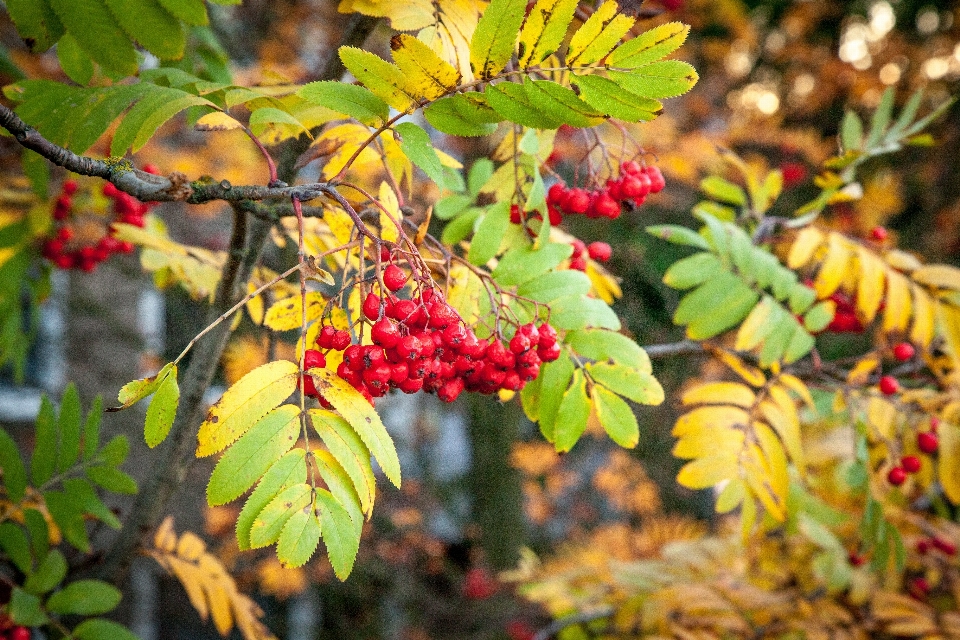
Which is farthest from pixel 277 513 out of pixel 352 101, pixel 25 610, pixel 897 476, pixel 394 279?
pixel 897 476

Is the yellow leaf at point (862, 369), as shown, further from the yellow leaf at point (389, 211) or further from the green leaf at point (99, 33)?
the green leaf at point (99, 33)

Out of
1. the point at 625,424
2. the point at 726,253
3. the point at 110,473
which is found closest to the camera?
the point at 625,424

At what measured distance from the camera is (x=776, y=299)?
2.00 metres

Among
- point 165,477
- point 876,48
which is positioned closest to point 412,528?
point 165,477

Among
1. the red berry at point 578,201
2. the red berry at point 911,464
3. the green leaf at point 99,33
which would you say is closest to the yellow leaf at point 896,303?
the red berry at point 911,464

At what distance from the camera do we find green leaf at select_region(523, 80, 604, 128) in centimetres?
95

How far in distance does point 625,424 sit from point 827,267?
3.80 feet

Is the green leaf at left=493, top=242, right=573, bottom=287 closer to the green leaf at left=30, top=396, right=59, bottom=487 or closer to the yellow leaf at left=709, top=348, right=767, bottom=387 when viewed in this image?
the yellow leaf at left=709, top=348, right=767, bottom=387

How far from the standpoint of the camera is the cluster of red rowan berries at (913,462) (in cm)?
204

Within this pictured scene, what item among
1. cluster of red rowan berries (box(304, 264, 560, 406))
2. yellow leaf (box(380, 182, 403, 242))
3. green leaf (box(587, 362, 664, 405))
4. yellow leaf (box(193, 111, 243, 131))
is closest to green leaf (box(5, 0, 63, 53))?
yellow leaf (box(193, 111, 243, 131))

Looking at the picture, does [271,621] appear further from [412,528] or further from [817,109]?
[817,109]

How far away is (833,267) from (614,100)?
1.42 m

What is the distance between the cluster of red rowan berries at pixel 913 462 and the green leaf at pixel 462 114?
74.6 inches

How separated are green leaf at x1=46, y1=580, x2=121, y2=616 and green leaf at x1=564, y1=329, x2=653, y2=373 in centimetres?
142
